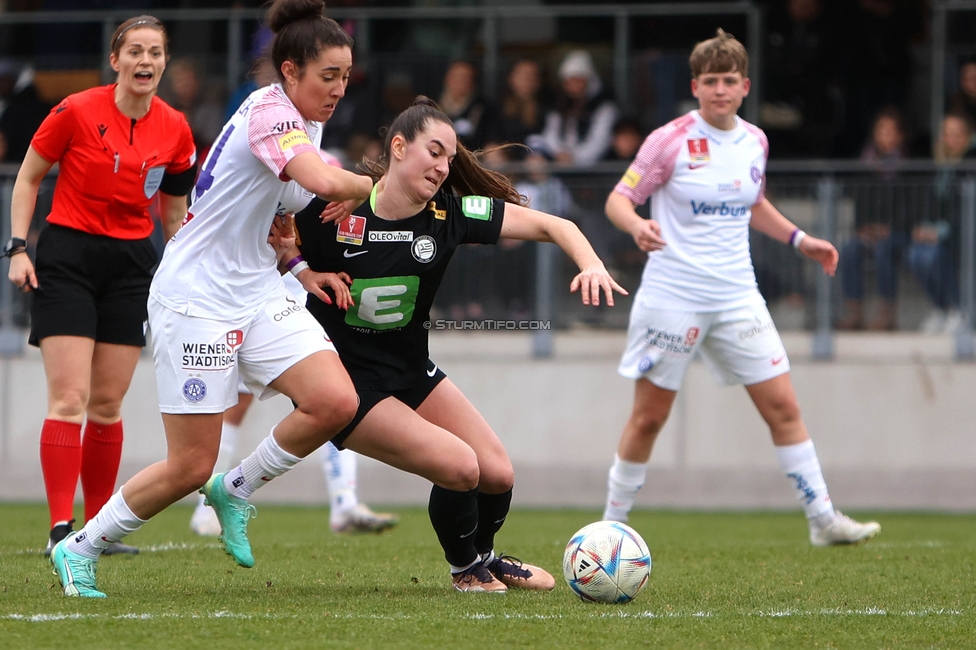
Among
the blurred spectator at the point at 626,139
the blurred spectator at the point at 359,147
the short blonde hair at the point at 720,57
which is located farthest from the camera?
the blurred spectator at the point at 359,147

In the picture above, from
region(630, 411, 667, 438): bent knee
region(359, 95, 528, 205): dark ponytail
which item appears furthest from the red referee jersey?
region(630, 411, 667, 438): bent knee

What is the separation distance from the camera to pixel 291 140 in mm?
4430

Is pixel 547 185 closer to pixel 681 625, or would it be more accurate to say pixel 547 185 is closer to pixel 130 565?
pixel 130 565

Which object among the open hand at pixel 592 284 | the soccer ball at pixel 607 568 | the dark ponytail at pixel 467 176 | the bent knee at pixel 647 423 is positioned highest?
the dark ponytail at pixel 467 176

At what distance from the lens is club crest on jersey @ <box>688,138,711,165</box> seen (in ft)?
22.9

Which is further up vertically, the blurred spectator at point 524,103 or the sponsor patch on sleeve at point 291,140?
the blurred spectator at point 524,103

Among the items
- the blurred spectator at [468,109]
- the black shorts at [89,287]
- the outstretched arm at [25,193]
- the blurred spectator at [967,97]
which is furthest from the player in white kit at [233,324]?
the blurred spectator at [967,97]

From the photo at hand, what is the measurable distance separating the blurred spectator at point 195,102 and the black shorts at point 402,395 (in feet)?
24.2

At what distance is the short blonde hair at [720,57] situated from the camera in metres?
6.78

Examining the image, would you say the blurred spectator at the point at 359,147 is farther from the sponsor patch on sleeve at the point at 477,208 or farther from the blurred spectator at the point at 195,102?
the sponsor patch on sleeve at the point at 477,208

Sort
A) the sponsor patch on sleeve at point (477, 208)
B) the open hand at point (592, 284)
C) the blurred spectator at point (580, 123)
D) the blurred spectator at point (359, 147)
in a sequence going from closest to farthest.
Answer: the open hand at point (592, 284) → the sponsor patch on sleeve at point (477, 208) → the blurred spectator at point (359, 147) → the blurred spectator at point (580, 123)

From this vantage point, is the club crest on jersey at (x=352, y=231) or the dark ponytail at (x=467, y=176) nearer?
the club crest on jersey at (x=352, y=231)

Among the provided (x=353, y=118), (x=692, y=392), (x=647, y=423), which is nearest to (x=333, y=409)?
(x=647, y=423)

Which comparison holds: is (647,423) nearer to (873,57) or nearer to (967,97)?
(967,97)
